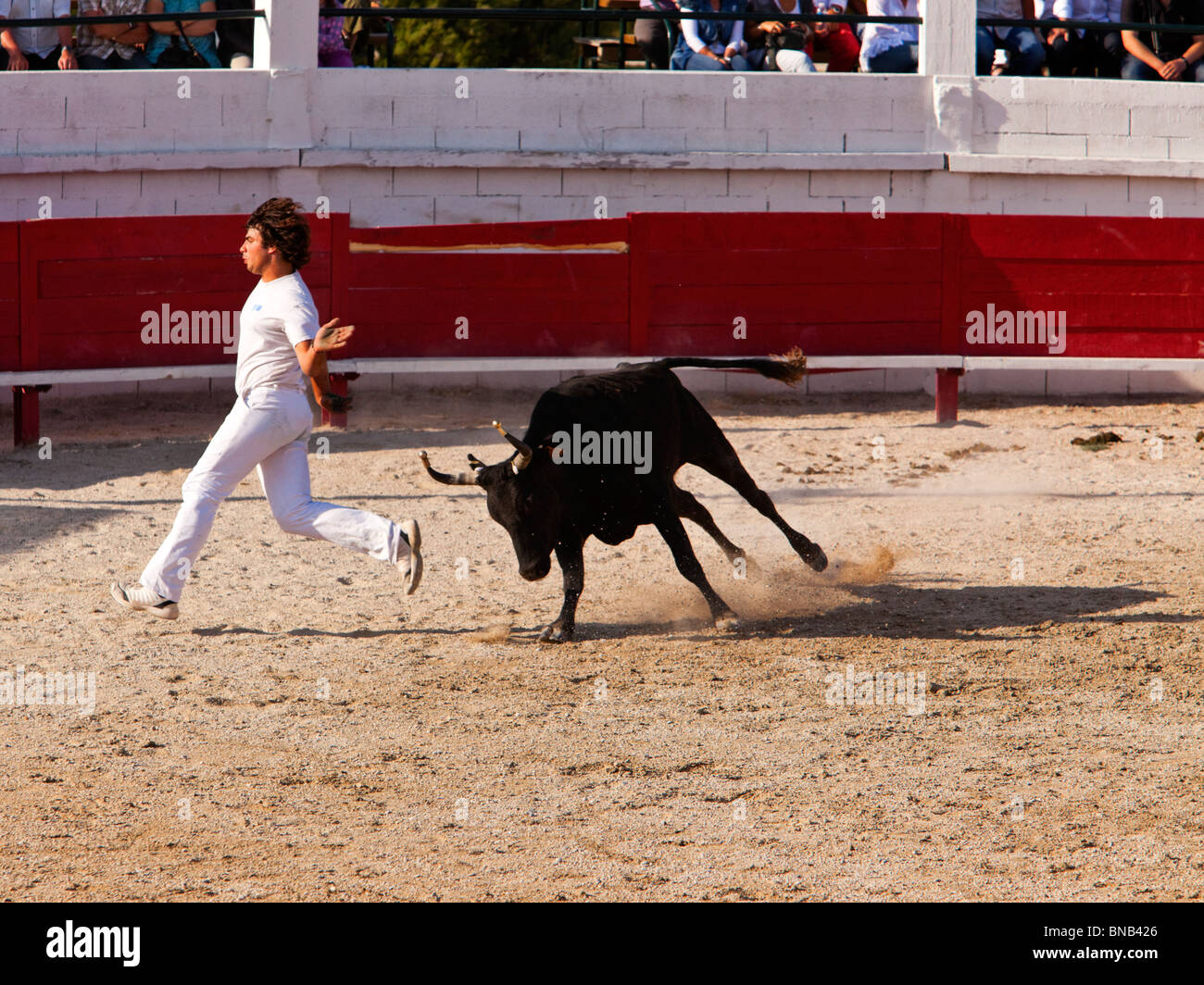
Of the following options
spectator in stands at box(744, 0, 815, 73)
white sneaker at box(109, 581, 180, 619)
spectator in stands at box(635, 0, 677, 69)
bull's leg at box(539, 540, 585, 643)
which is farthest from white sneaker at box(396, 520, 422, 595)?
spectator in stands at box(635, 0, 677, 69)

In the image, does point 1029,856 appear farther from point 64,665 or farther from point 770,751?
point 64,665

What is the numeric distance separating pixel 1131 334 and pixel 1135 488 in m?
2.35

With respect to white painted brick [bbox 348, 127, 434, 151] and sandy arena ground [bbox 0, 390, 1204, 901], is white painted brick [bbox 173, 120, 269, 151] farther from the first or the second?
sandy arena ground [bbox 0, 390, 1204, 901]

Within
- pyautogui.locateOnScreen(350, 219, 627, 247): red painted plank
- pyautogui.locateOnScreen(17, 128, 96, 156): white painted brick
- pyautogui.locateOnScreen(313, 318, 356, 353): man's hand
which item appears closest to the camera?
pyautogui.locateOnScreen(313, 318, 356, 353): man's hand

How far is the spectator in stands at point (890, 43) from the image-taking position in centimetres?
1087

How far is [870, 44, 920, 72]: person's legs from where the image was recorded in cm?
1085

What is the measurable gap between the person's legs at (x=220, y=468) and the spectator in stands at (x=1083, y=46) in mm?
7819

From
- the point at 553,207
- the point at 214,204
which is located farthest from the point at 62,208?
the point at 553,207

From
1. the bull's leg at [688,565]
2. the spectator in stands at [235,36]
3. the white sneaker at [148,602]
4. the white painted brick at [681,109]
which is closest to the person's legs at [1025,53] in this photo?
the white painted brick at [681,109]

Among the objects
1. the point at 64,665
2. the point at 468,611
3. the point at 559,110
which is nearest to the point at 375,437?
the point at 559,110

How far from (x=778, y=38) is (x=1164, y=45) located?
2.81 m

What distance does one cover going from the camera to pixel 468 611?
594cm

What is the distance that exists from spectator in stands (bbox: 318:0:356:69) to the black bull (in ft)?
18.5

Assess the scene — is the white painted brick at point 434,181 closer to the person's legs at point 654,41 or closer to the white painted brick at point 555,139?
the white painted brick at point 555,139
